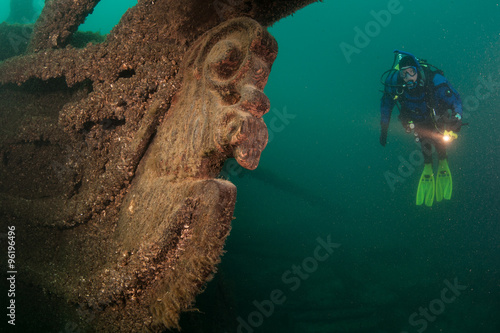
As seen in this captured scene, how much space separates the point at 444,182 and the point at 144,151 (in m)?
9.55

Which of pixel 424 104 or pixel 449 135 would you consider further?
pixel 424 104

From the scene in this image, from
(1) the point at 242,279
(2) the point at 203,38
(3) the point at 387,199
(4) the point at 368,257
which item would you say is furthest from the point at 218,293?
(3) the point at 387,199

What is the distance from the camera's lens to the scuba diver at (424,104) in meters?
6.85

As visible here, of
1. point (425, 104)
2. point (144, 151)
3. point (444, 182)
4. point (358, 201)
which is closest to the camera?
point (144, 151)

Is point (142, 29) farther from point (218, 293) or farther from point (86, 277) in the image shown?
point (218, 293)

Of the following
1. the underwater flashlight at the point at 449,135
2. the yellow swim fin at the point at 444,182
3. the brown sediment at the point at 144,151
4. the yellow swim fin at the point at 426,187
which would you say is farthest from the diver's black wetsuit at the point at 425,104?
the brown sediment at the point at 144,151

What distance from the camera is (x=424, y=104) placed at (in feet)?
24.9

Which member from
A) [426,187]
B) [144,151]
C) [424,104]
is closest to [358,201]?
[426,187]

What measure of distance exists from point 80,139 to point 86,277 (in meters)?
1.26

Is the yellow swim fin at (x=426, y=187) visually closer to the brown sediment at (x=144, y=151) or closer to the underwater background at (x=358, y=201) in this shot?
the underwater background at (x=358, y=201)

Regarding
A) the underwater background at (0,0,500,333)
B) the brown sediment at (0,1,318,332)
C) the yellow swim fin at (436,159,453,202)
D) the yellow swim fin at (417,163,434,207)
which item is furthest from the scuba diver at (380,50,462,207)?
the brown sediment at (0,1,318,332)

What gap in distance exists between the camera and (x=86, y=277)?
193 centimetres

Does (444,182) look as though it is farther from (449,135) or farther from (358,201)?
(358,201)

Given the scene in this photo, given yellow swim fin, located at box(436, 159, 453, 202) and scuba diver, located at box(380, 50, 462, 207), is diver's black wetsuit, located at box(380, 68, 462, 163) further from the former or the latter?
yellow swim fin, located at box(436, 159, 453, 202)
